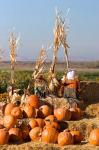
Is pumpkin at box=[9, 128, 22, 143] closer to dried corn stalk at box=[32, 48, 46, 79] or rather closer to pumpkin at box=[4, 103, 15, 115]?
pumpkin at box=[4, 103, 15, 115]

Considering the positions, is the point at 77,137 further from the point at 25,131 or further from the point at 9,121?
the point at 9,121

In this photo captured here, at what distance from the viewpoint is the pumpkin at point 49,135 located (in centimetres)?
912

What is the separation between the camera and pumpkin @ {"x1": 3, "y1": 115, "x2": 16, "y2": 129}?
9.70 metres

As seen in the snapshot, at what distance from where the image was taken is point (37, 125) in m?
9.69

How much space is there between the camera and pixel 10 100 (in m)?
12.7

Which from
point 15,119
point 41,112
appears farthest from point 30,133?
point 41,112

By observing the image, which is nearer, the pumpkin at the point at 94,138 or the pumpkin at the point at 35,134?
the pumpkin at the point at 94,138

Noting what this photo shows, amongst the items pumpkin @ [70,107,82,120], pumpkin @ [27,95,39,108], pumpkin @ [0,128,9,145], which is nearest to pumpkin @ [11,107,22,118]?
pumpkin @ [27,95,39,108]

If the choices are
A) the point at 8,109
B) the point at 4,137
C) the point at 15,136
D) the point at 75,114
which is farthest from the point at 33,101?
the point at 4,137

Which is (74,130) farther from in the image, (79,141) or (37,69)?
(37,69)

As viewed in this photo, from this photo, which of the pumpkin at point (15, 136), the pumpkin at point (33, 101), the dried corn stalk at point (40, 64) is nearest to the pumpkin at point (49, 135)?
the pumpkin at point (15, 136)

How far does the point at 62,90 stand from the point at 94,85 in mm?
3799

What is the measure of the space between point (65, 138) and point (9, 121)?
4.26 ft

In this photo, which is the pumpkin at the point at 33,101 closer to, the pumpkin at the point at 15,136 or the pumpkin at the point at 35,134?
the pumpkin at the point at 35,134
